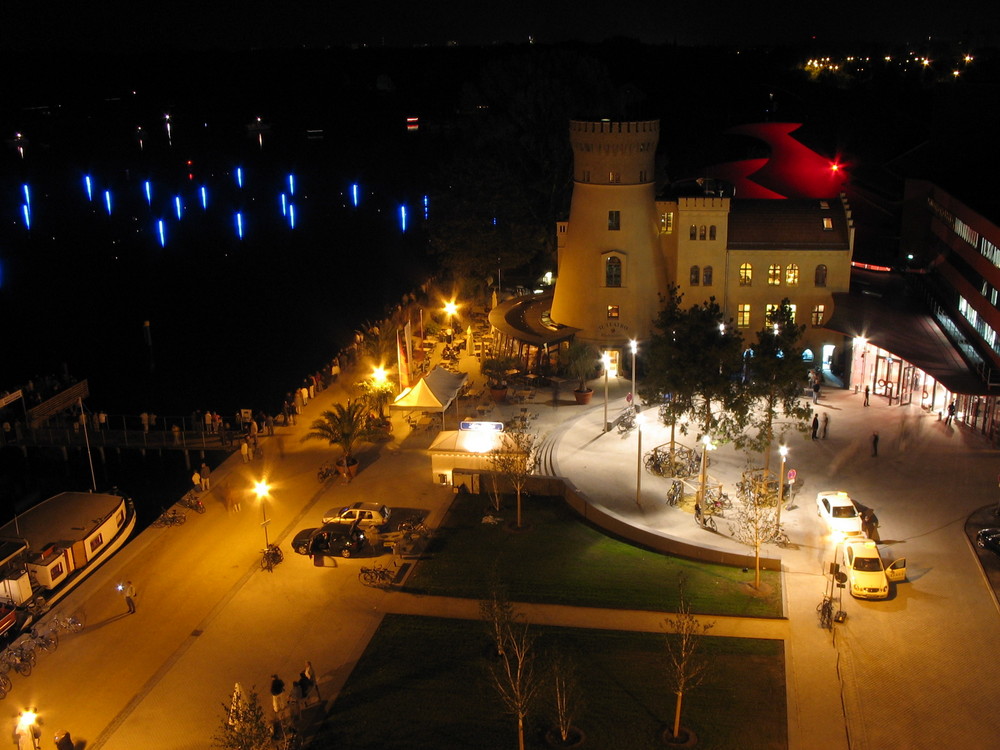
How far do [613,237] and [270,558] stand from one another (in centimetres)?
2796

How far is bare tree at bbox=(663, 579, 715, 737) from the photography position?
23141 mm

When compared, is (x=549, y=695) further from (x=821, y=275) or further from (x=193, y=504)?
(x=821, y=275)

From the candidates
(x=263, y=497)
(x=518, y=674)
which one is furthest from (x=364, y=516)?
(x=518, y=674)

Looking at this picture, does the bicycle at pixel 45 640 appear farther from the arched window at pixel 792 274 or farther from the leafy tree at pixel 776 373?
the arched window at pixel 792 274

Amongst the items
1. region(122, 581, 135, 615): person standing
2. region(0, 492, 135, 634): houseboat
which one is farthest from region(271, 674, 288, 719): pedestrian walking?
region(0, 492, 135, 634): houseboat

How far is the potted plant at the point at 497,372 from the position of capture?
48656mm

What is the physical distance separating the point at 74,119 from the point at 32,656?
14467 centimetres

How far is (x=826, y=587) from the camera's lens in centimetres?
3028

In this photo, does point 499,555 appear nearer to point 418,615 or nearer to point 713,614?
point 418,615

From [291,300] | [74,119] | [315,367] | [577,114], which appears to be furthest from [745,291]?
[74,119]

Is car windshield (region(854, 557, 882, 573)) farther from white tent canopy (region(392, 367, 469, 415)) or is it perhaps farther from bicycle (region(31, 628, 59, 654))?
bicycle (region(31, 628, 59, 654))

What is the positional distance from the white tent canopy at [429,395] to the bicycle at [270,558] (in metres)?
12.5

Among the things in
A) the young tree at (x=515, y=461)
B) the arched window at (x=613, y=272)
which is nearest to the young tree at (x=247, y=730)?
the young tree at (x=515, y=461)

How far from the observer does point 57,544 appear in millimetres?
34688
